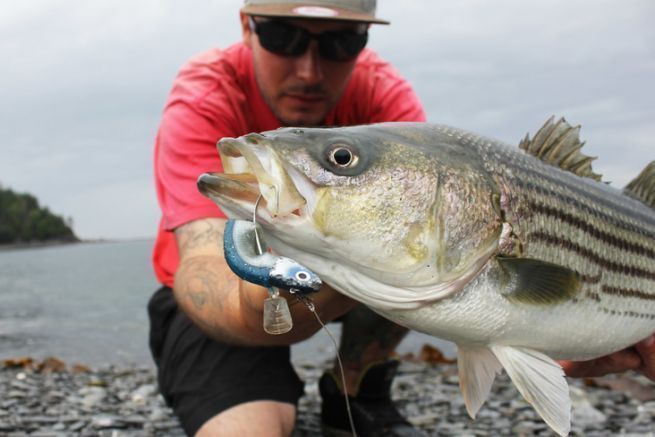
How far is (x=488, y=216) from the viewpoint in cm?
245

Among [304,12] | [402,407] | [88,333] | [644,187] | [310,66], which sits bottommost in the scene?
[88,333]

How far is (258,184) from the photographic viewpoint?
6.90 ft

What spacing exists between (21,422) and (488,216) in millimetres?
4663

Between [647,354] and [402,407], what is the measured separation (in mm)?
2912

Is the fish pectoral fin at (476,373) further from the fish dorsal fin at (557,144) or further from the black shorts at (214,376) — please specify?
the black shorts at (214,376)

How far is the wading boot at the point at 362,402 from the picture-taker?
16.0 ft

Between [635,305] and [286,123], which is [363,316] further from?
[635,305]

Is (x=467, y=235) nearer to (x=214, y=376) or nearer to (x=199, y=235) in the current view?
(x=199, y=235)

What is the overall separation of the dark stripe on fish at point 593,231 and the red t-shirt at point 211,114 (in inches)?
73.7

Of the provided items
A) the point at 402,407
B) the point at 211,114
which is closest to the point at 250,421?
the point at 211,114

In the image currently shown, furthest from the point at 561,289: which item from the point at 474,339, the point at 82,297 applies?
the point at 82,297

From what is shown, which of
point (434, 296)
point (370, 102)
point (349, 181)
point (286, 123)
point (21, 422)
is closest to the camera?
point (349, 181)

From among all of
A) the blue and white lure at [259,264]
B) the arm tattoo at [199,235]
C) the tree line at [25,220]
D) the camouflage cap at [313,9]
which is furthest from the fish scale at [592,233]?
the tree line at [25,220]

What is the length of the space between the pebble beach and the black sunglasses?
270 cm
